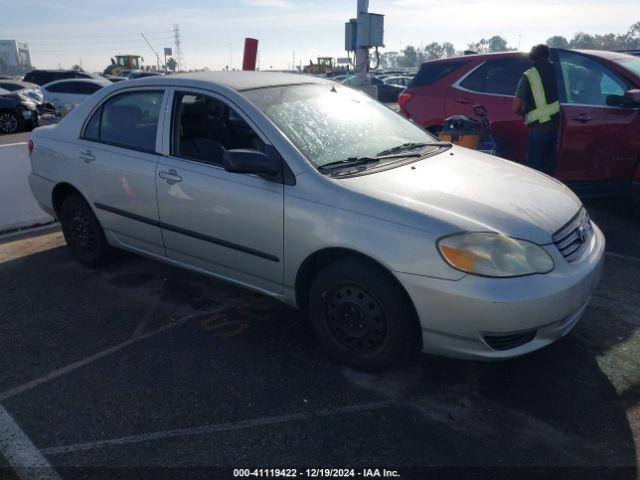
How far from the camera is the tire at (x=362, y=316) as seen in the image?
9.37ft

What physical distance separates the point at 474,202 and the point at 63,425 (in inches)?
94.8

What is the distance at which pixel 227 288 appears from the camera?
171 inches

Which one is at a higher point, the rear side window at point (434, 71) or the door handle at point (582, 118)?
the rear side window at point (434, 71)

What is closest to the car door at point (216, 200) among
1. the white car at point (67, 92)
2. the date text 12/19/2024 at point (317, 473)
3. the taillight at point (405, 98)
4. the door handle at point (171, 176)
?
the door handle at point (171, 176)

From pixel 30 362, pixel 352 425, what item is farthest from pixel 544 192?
pixel 30 362

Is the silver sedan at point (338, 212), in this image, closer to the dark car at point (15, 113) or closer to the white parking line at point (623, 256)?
the white parking line at point (623, 256)

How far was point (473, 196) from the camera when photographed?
2992 mm

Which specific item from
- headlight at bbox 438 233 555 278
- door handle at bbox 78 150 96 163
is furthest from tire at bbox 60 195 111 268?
headlight at bbox 438 233 555 278

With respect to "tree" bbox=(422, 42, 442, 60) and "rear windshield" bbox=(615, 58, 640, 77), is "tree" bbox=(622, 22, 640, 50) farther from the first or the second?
"rear windshield" bbox=(615, 58, 640, 77)

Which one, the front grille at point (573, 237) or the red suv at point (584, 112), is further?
the red suv at point (584, 112)

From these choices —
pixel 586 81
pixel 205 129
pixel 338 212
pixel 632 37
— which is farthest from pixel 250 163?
pixel 632 37

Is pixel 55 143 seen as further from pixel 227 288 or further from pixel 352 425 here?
pixel 352 425

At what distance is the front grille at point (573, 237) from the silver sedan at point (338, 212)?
12 millimetres

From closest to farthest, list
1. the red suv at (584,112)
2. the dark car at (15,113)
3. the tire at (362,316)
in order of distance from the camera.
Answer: the tire at (362,316)
the red suv at (584,112)
the dark car at (15,113)
